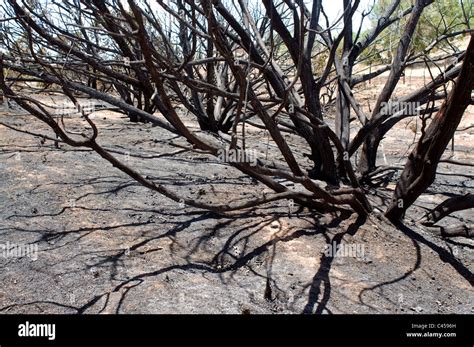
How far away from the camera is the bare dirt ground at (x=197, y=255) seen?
9.09ft

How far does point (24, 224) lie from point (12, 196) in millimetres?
619

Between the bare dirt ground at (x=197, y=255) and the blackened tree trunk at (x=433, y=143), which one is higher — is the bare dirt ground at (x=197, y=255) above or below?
below

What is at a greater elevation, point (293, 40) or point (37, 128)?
point (293, 40)

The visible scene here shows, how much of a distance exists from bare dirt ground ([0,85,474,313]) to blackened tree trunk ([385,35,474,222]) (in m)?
0.25

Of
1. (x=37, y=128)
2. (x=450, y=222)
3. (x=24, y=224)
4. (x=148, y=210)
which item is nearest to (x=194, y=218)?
(x=148, y=210)

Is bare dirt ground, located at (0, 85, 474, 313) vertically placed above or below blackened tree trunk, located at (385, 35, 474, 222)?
below

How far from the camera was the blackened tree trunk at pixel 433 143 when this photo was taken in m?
3.22

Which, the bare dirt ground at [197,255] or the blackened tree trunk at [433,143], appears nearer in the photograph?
the bare dirt ground at [197,255]

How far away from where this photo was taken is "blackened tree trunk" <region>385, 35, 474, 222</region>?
3223 millimetres

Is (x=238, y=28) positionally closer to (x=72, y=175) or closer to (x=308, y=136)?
(x=308, y=136)

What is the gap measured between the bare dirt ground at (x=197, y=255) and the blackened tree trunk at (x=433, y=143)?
0.83 ft

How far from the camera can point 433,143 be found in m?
3.60

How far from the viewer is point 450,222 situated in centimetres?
449
